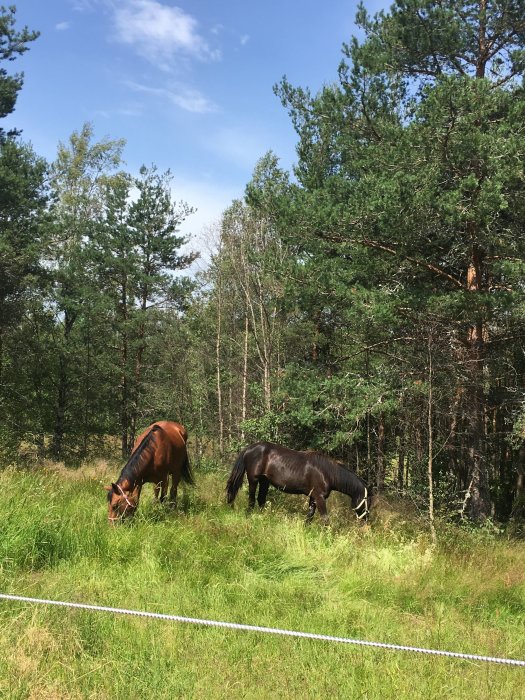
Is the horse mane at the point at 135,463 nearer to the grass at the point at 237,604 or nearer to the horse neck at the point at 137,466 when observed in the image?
the horse neck at the point at 137,466

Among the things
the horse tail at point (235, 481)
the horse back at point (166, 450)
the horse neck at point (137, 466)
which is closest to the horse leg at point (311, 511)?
the horse tail at point (235, 481)

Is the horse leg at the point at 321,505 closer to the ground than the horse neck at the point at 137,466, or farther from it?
closer to the ground

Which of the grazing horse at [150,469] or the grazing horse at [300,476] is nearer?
the grazing horse at [150,469]

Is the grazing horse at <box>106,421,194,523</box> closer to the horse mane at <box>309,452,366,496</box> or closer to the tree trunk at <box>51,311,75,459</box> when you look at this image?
the horse mane at <box>309,452,366,496</box>

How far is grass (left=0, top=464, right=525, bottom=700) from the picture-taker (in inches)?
124

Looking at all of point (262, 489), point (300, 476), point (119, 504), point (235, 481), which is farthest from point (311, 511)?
point (119, 504)

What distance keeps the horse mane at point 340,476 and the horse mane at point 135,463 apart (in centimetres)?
288

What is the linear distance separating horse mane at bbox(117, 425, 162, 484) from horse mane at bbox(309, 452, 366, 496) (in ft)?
9.46

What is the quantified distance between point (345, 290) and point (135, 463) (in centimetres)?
495

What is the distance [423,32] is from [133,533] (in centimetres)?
932

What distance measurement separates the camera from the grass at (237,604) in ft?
10.3

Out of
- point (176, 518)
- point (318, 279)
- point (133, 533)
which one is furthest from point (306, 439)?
point (133, 533)

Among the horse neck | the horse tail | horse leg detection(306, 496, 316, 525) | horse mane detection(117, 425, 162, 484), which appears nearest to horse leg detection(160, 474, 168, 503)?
the horse neck

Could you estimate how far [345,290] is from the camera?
31.5ft
